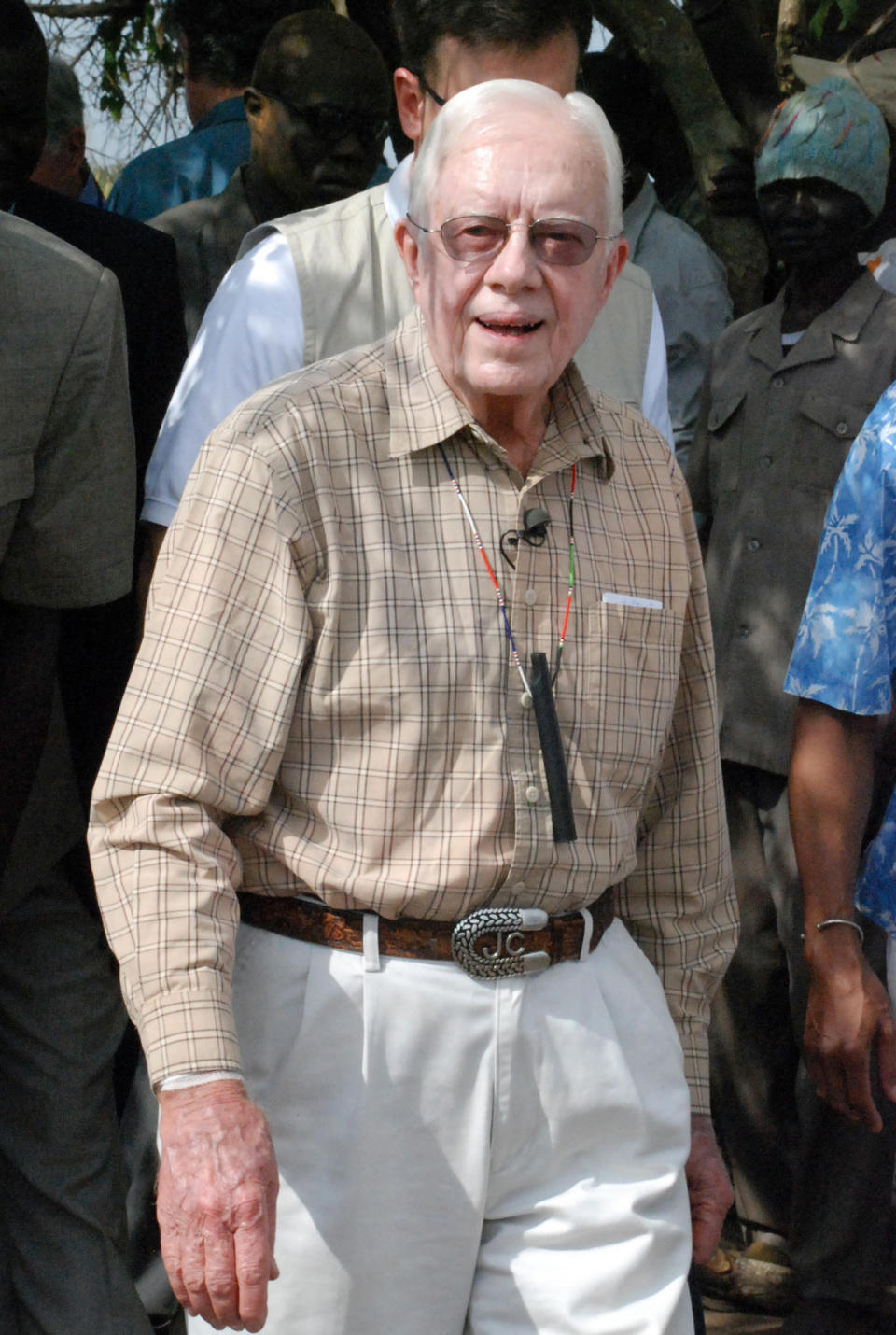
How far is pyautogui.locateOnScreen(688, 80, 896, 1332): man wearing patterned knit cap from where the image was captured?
423cm

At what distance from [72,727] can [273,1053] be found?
48.0 inches

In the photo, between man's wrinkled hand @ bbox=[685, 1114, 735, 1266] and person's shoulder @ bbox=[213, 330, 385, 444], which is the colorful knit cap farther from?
man's wrinkled hand @ bbox=[685, 1114, 735, 1266]

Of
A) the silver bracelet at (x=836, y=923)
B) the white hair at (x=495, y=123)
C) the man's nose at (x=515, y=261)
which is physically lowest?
the silver bracelet at (x=836, y=923)

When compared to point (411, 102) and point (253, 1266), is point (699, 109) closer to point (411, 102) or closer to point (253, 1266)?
point (411, 102)

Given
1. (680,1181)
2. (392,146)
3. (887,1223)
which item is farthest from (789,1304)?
(392,146)

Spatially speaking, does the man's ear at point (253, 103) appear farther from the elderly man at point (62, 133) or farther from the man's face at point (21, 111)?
the man's face at point (21, 111)

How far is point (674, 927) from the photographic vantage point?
261 cm

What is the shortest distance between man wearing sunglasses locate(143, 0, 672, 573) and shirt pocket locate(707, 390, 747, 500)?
131 cm

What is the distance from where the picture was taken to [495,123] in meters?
2.27

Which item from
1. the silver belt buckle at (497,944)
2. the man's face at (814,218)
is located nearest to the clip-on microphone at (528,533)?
the silver belt buckle at (497,944)

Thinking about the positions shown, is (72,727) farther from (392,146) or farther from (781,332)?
(392,146)

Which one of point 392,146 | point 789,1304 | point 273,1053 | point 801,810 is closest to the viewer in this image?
point 273,1053

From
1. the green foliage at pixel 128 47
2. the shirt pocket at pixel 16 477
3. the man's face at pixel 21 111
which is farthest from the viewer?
the green foliage at pixel 128 47

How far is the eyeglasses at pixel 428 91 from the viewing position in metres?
3.04
